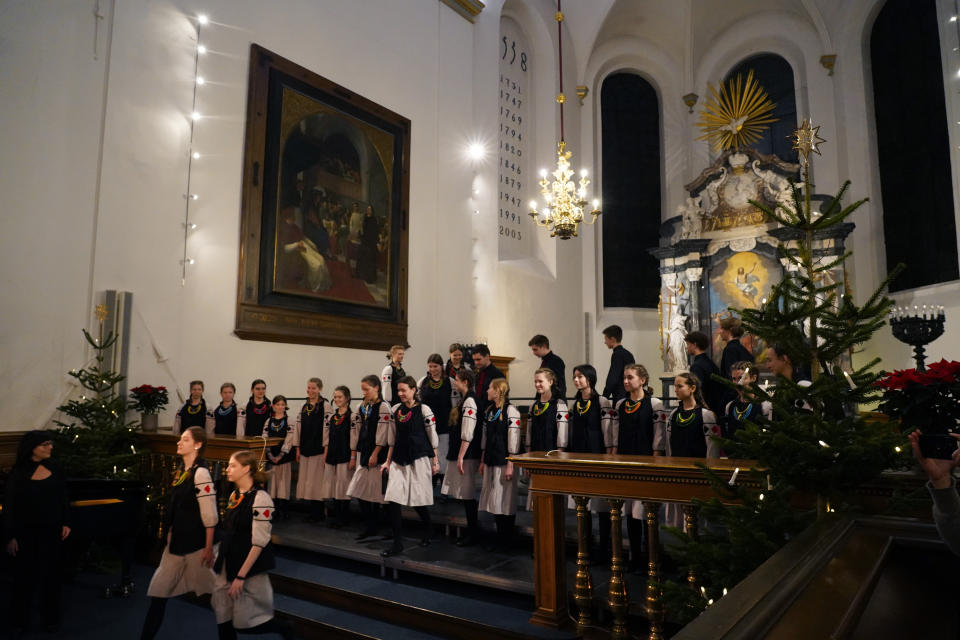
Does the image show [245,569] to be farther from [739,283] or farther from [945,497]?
[739,283]

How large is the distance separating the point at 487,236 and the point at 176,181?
615 centimetres

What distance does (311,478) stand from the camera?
7012 mm

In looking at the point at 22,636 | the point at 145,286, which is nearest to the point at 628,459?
the point at 22,636

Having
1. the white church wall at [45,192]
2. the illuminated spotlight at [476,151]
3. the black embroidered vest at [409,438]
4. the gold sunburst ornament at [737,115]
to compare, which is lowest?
the black embroidered vest at [409,438]

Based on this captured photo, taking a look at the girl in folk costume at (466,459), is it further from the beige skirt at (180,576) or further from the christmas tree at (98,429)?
the christmas tree at (98,429)

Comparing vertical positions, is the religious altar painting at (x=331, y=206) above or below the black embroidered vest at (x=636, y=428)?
above

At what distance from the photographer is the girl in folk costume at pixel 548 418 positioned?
5.63 meters

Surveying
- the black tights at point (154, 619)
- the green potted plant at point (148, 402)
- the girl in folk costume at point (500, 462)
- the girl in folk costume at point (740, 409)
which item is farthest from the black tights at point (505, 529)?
the green potted plant at point (148, 402)

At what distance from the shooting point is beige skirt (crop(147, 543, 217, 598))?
156 inches

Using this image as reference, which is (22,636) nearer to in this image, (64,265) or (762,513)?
(64,265)

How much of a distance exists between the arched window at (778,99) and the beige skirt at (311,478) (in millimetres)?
12832

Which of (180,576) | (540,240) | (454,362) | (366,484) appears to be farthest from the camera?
(540,240)

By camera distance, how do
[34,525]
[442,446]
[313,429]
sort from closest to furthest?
[34,525] < [313,429] < [442,446]

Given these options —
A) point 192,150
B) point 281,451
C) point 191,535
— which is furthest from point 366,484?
point 192,150
